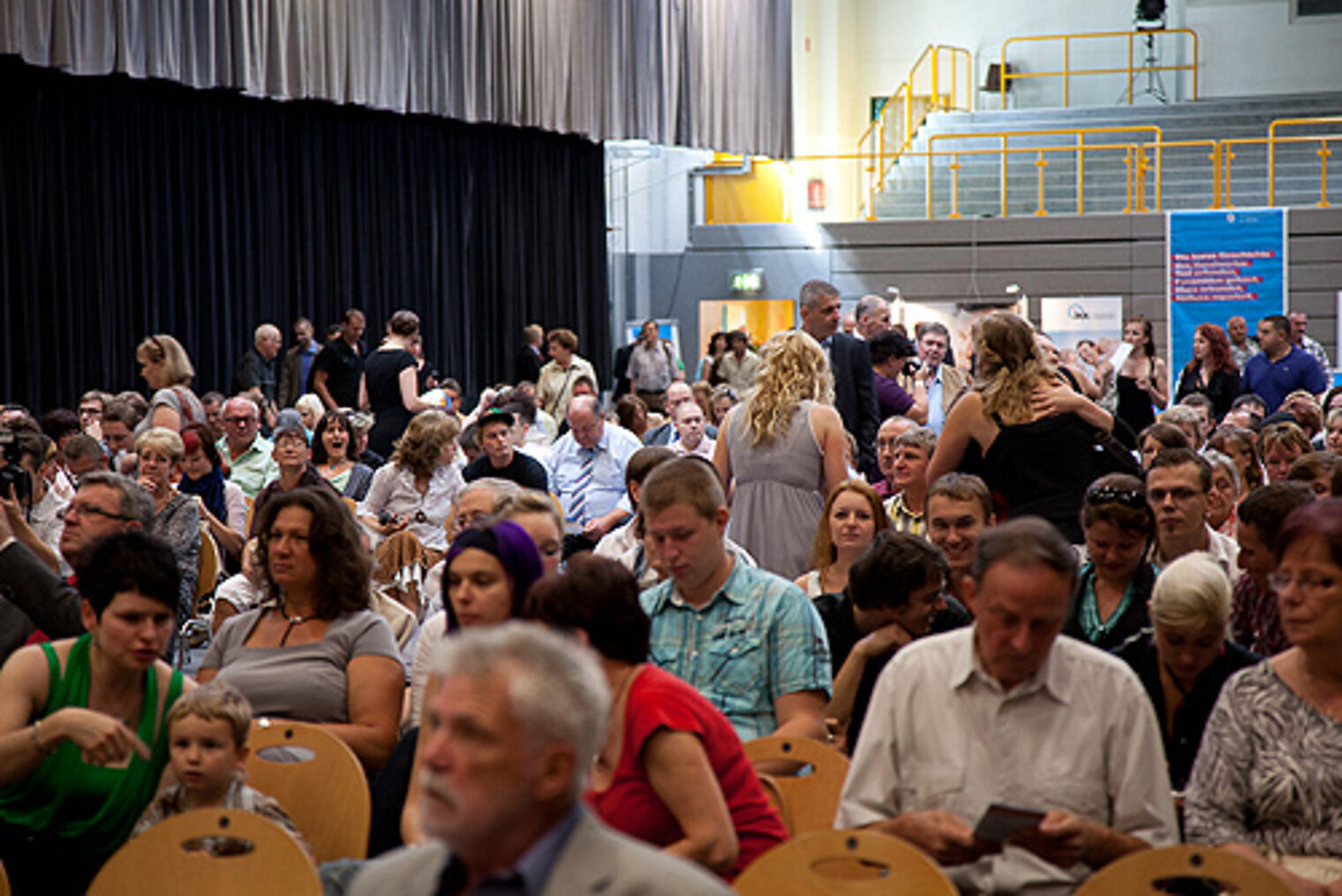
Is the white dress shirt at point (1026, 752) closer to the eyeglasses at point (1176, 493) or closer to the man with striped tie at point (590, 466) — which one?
the eyeglasses at point (1176, 493)

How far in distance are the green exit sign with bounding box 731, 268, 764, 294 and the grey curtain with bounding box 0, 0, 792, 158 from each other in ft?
5.00

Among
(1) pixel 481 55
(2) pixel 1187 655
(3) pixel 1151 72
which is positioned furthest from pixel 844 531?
(3) pixel 1151 72

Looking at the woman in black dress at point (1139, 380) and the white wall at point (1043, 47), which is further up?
the white wall at point (1043, 47)

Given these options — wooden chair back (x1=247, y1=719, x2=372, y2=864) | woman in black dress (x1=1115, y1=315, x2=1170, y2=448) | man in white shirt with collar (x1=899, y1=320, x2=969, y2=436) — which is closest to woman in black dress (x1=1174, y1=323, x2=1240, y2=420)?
woman in black dress (x1=1115, y1=315, x2=1170, y2=448)

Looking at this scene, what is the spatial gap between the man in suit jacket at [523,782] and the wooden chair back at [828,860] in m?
0.94

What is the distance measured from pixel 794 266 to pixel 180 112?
8597mm

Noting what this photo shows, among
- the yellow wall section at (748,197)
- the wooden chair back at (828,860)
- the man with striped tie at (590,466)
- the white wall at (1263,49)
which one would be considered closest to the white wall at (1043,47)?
the white wall at (1263,49)

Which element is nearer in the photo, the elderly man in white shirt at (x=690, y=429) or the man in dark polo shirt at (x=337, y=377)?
the elderly man in white shirt at (x=690, y=429)

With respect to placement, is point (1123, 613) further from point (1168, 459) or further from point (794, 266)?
point (794, 266)

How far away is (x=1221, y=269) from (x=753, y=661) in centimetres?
1593

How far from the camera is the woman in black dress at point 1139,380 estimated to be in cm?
989

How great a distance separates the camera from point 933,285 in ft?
65.8

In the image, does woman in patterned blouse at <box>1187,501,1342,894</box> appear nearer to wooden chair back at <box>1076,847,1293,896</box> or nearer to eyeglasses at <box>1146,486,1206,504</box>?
wooden chair back at <box>1076,847,1293,896</box>

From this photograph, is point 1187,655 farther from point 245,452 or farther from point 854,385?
point 245,452
